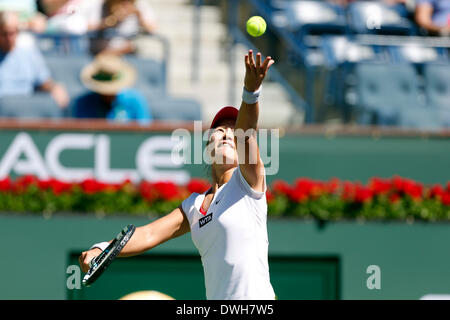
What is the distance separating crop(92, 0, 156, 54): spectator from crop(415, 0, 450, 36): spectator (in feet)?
11.3

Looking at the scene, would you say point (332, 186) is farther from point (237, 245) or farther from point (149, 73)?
point (237, 245)

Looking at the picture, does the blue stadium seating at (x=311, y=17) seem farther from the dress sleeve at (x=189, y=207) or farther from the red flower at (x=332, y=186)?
the dress sleeve at (x=189, y=207)

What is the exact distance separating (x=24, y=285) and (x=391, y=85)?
15.3ft

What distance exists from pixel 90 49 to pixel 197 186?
275 centimetres

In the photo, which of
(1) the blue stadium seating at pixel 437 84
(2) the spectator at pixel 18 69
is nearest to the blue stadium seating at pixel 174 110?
(2) the spectator at pixel 18 69

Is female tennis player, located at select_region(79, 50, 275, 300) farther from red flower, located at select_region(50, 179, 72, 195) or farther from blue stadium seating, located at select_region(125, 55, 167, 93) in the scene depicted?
blue stadium seating, located at select_region(125, 55, 167, 93)

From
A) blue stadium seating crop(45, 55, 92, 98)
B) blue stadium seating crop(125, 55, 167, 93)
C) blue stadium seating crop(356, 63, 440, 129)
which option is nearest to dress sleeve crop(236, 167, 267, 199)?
blue stadium seating crop(356, 63, 440, 129)

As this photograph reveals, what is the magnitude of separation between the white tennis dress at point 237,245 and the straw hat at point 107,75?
4292mm

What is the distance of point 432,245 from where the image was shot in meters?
6.67

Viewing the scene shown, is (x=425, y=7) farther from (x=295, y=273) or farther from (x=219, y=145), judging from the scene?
(x=219, y=145)

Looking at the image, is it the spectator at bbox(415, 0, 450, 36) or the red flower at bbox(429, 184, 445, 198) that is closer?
the red flower at bbox(429, 184, 445, 198)

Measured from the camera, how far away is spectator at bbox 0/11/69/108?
802 cm

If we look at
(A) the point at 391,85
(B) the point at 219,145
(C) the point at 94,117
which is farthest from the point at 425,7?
(B) the point at 219,145
